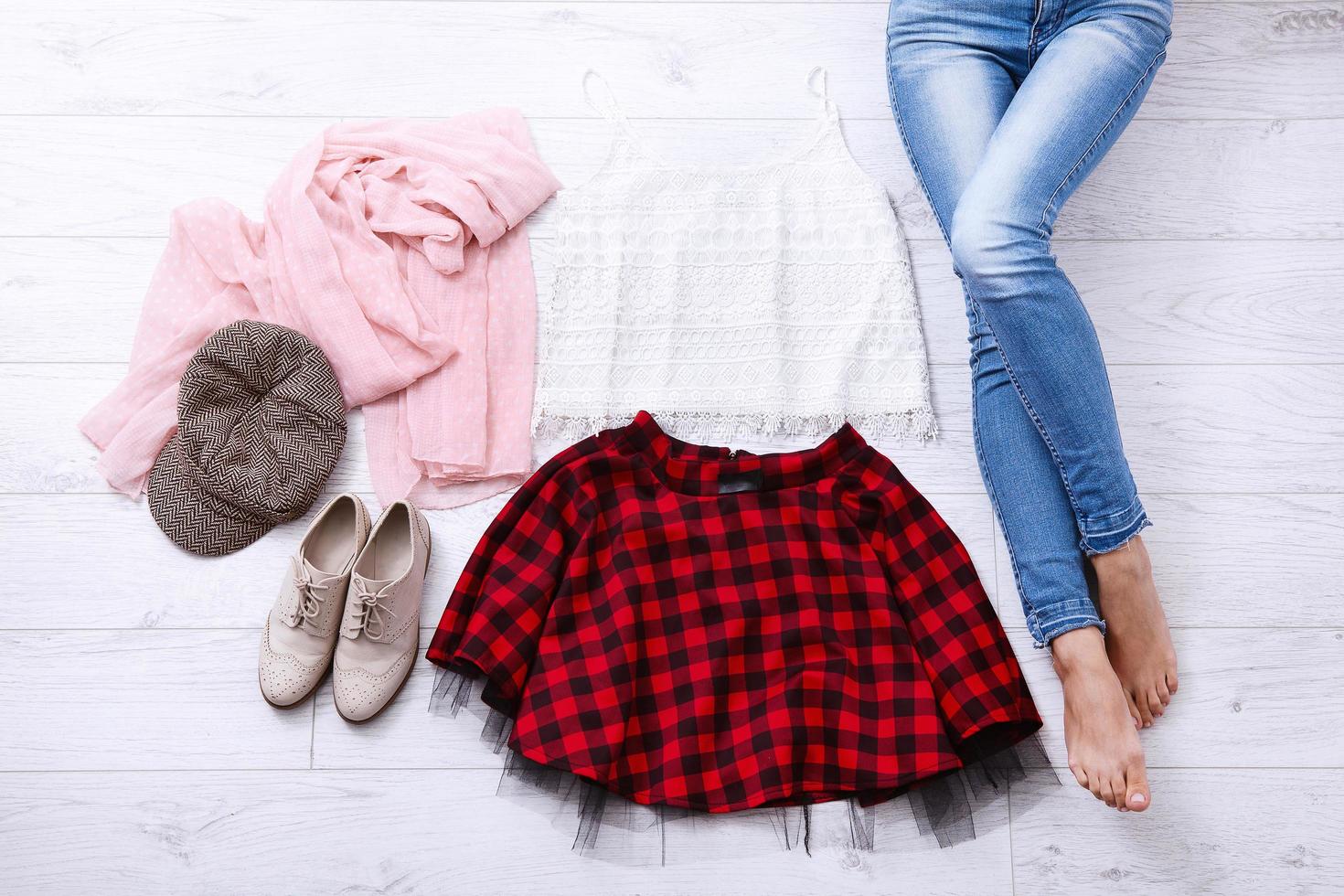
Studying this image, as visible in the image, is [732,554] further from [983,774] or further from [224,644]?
[224,644]

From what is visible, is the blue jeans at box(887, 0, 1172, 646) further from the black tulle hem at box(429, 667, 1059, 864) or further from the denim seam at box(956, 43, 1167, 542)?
the black tulle hem at box(429, 667, 1059, 864)

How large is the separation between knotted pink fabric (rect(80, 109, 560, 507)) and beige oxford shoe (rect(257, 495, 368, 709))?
104 millimetres

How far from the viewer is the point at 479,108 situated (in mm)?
1326

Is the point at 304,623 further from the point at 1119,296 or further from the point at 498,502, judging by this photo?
the point at 1119,296

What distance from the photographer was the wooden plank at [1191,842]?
104cm

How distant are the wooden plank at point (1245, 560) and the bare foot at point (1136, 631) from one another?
3.6 inches

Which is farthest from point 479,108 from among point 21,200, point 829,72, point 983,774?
point 983,774

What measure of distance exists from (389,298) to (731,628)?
2.02 feet

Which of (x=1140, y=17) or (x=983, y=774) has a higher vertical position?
(x=1140, y=17)

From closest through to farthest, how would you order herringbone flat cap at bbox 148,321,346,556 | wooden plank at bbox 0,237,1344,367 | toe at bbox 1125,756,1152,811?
1. toe at bbox 1125,756,1152,811
2. herringbone flat cap at bbox 148,321,346,556
3. wooden plank at bbox 0,237,1344,367

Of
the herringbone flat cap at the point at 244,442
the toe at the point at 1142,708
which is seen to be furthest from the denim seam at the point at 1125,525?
the herringbone flat cap at the point at 244,442

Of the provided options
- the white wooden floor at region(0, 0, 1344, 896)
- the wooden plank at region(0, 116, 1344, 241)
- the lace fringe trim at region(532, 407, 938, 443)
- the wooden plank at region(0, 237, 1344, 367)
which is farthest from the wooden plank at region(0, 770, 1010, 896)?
the wooden plank at region(0, 116, 1344, 241)

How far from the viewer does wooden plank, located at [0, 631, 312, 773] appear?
1.08 m

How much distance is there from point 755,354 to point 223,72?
90 cm
